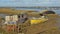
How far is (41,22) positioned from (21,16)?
0.20 m

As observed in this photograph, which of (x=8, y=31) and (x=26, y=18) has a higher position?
(x=26, y=18)

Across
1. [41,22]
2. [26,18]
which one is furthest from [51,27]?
[26,18]

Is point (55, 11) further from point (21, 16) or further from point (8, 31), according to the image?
point (8, 31)

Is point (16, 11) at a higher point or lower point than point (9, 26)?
higher

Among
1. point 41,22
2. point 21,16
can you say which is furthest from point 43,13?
point 21,16

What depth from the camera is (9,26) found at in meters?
1.34

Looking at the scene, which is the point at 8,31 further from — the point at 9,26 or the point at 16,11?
the point at 16,11

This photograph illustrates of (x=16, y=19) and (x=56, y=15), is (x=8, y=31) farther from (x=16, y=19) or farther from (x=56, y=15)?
(x=56, y=15)

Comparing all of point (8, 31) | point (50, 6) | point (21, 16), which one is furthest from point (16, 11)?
point (50, 6)

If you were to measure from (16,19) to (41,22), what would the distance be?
0.77 ft

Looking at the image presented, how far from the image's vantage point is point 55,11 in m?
1.36

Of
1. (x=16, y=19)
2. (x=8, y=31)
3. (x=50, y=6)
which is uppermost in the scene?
(x=50, y=6)

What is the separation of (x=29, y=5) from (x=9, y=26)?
10.9 inches

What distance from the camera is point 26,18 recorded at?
1.36 meters
